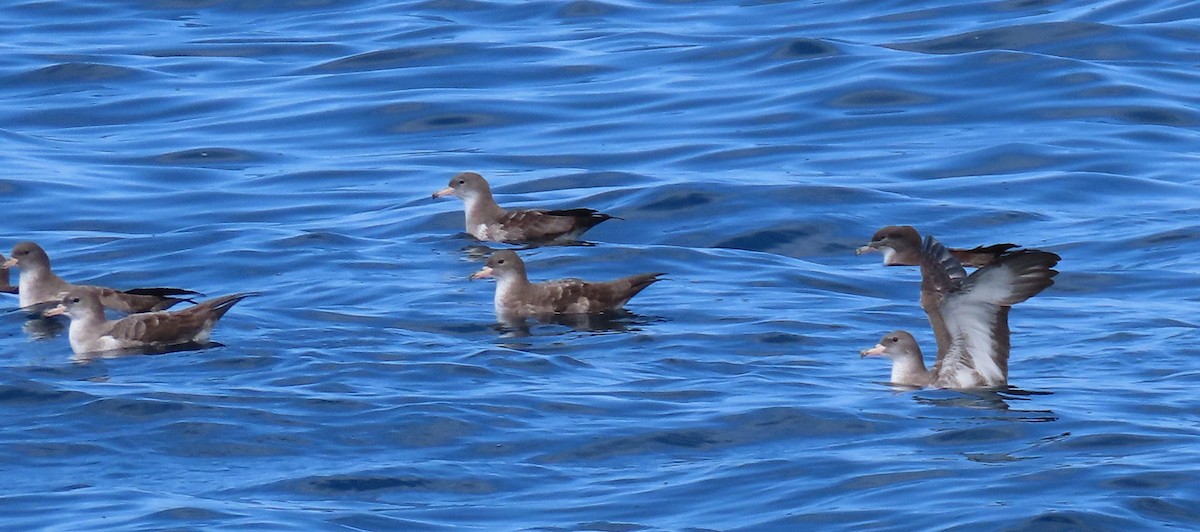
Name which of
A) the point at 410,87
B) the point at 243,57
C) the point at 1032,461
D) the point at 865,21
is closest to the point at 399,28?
the point at 243,57

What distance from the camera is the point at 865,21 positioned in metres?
25.8

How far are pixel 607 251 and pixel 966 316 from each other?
16.0 ft

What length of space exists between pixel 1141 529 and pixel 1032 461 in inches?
39.4

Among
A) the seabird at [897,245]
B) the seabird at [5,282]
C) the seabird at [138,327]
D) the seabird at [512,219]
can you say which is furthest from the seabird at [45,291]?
the seabird at [897,245]

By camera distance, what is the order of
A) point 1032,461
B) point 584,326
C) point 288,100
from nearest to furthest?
1. point 1032,461
2. point 584,326
3. point 288,100

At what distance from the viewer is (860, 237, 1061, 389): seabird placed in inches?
409

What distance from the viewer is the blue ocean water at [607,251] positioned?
363 inches

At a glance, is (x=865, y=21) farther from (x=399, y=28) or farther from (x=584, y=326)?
(x=584, y=326)

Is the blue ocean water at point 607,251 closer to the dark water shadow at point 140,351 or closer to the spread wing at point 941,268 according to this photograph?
the dark water shadow at point 140,351

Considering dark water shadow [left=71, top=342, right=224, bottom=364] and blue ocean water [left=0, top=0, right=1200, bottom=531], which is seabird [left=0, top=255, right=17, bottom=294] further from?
dark water shadow [left=71, top=342, right=224, bottom=364]

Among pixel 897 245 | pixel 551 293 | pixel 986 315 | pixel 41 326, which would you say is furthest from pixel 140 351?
pixel 897 245

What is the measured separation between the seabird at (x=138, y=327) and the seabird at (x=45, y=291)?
0.74 m

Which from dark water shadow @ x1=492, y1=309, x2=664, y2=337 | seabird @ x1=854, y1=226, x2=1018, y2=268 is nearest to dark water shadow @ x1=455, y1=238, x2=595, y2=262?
dark water shadow @ x1=492, y1=309, x2=664, y2=337

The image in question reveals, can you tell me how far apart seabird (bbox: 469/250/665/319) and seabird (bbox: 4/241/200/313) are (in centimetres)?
197
